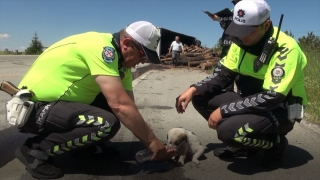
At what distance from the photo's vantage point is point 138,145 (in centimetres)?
387

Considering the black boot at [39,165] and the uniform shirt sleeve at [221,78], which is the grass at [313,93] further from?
the black boot at [39,165]

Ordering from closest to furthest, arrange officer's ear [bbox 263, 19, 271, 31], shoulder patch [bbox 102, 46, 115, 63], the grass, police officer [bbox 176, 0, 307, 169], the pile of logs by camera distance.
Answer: shoulder patch [bbox 102, 46, 115, 63] → police officer [bbox 176, 0, 307, 169] → officer's ear [bbox 263, 19, 271, 31] → the grass → the pile of logs

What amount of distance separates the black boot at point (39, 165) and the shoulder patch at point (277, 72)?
193 cm

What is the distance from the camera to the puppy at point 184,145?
11.0 ft

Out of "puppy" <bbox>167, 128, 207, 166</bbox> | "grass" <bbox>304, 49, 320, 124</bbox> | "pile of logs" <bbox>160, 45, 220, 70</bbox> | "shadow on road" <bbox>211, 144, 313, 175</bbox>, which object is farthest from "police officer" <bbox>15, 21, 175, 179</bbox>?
"pile of logs" <bbox>160, 45, 220, 70</bbox>

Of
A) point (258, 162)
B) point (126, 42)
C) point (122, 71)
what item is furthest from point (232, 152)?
point (126, 42)

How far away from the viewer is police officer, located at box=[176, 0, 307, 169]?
9.58ft

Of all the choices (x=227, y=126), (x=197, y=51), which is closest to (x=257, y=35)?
(x=227, y=126)

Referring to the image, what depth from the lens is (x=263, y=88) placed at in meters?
3.00

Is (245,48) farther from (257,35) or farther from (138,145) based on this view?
(138,145)

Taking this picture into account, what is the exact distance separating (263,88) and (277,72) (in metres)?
0.19

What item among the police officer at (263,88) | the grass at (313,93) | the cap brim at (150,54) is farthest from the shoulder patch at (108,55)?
the grass at (313,93)

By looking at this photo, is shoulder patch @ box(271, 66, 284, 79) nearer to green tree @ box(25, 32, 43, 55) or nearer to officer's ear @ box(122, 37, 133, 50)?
officer's ear @ box(122, 37, 133, 50)

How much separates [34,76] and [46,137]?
518 millimetres
